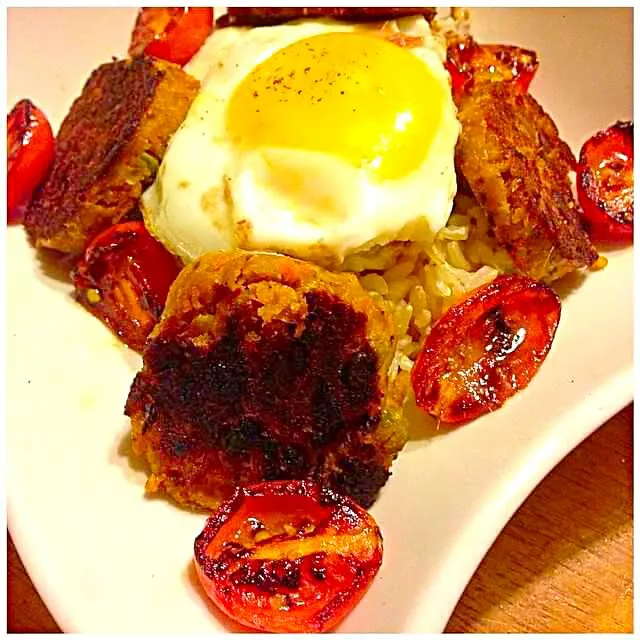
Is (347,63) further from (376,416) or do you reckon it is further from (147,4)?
(147,4)

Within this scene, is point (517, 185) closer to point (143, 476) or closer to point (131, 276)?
point (131, 276)

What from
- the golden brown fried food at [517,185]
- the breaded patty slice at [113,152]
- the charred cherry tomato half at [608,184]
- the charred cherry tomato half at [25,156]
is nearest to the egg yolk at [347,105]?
the golden brown fried food at [517,185]

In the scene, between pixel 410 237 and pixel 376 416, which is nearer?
pixel 376 416

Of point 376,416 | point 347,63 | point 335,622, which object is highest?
point 347,63

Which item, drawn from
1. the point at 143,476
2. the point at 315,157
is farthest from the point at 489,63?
the point at 143,476

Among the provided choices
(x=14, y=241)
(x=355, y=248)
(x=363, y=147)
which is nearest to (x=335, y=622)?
(x=355, y=248)

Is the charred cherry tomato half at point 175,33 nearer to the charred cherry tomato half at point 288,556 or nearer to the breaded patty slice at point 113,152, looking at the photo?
the breaded patty slice at point 113,152
